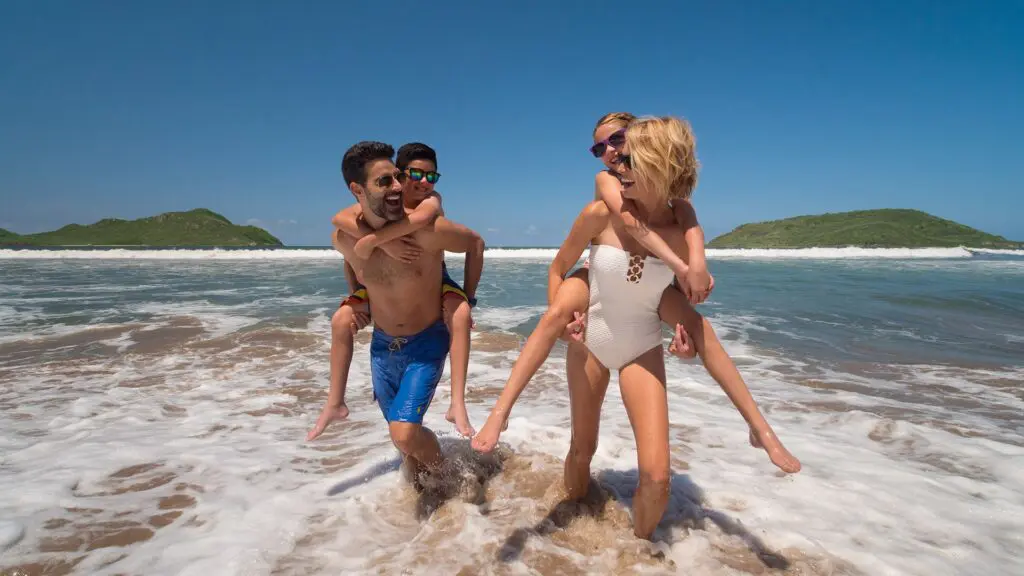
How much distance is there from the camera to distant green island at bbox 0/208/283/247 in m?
50.9

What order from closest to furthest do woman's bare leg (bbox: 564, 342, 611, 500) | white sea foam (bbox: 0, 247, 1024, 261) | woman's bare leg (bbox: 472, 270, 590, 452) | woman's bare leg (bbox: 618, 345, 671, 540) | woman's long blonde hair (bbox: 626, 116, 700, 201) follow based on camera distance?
1. woman's long blonde hair (bbox: 626, 116, 700, 201)
2. woman's bare leg (bbox: 472, 270, 590, 452)
3. woman's bare leg (bbox: 618, 345, 671, 540)
4. woman's bare leg (bbox: 564, 342, 611, 500)
5. white sea foam (bbox: 0, 247, 1024, 261)

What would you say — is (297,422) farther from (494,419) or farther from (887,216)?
(887,216)

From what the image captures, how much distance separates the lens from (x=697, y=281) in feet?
9.08

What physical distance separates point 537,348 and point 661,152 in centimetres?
124

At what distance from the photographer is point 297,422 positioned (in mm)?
5609

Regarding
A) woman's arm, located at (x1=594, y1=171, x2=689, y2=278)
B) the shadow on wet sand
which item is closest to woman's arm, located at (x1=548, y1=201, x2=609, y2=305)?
woman's arm, located at (x1=594, y1=171, x2=689, y2=278)

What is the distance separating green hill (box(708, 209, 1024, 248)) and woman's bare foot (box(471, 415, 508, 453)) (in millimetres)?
57980

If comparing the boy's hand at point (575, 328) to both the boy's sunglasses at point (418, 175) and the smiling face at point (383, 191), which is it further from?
the boy's sunglasses at point (418, 175)

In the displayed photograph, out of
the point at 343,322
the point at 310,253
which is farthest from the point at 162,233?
the point at 343,322

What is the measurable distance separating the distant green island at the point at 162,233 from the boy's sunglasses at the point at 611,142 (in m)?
52.7

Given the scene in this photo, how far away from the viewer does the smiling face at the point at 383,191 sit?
3.31 metres

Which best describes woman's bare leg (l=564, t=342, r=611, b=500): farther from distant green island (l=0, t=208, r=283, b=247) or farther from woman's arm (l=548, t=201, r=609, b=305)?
distant green island (l=0, t=208, r=283, b=247)

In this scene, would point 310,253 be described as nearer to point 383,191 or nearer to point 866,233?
point 383,191

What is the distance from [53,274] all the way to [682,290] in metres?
29.9
